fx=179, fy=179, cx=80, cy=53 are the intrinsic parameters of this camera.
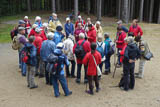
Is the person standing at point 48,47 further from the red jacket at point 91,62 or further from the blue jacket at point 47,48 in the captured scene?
the red jacket at point 91,62

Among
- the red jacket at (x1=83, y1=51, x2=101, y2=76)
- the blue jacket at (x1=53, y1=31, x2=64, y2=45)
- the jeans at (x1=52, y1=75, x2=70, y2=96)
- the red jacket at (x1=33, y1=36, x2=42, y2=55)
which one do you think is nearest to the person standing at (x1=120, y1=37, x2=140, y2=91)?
the red jacket at (x1=83, y1=51, x2=101, y2=76)

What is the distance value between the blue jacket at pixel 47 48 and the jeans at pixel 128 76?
8.36ft

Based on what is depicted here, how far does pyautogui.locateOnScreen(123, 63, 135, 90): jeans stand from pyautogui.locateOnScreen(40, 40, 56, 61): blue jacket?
2547 millimetres

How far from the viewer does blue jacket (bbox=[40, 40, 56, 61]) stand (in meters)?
6.25

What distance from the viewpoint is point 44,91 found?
620 centimetres

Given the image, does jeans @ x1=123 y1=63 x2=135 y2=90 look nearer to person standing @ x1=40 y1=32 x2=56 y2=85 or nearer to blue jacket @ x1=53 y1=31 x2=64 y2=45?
person standing @ x1=40 y1=32 x2=56 y2=85

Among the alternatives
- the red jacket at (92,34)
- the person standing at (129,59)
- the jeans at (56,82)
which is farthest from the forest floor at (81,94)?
the red jacket at (92,34)

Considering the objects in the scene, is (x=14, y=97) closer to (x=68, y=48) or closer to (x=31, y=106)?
(x=31, y=106)

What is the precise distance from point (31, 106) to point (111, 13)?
3051cm

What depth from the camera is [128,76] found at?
235 inches

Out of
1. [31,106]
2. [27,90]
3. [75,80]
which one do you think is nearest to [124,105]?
[75,80]

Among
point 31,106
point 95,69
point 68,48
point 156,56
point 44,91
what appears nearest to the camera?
point 31,106

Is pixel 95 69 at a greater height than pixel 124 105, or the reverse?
pixel 95 69

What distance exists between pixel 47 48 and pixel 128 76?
2.93 meters
